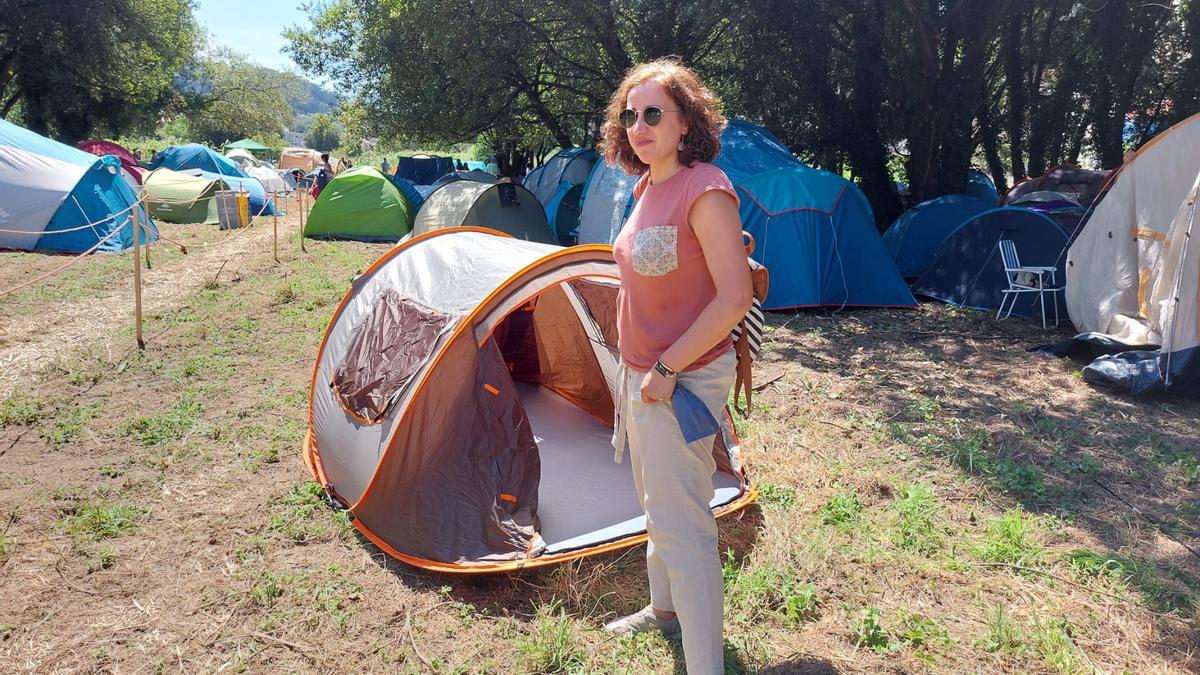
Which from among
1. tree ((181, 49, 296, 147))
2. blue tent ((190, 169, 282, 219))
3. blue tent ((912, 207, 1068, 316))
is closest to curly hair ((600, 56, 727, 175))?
blue tent ((912, 207, 1068, 316))

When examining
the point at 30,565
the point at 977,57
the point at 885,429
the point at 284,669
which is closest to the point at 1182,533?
the point at 885,429

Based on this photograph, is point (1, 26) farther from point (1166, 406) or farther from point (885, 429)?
point (1166, 406)

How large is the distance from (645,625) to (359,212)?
491 inches

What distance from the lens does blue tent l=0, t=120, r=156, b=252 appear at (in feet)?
38.2

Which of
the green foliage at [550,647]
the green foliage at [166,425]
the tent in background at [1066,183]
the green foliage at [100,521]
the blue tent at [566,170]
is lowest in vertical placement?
the green foliage at [550,647]

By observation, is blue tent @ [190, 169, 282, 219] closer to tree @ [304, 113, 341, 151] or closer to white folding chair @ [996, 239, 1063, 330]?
white folding chair @ [996, 239, 1063, 330]

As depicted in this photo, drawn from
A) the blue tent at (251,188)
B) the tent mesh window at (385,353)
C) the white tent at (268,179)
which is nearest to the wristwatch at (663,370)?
the tent mesh window at (385,353)

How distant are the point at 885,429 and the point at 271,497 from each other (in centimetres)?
375

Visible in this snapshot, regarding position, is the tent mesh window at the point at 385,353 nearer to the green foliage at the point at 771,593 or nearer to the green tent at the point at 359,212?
the green foliage at the point at 771,593

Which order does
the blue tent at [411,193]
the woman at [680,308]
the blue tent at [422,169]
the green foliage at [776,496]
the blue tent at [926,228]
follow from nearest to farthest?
the woman at [680,308] < the green foliage at [776,496] < the blue tent at [926,228] < the blue tent at [411,193] < the blue tent at [422,169]

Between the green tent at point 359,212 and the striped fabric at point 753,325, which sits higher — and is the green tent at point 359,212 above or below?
above

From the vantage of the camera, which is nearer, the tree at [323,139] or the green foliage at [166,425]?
the green foliage at [166,425]

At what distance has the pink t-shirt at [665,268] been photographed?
2.15m

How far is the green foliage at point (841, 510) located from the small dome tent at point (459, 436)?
39 cm
